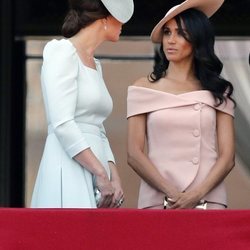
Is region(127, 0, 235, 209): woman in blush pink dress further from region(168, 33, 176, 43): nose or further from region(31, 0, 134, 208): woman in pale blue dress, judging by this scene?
region(31, 0, 134, 208): woman in pale blue dress

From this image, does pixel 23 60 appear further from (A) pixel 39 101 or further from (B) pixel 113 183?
(B) pixel 113 183

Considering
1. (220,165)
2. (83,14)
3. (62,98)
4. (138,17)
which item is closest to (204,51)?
(220,165)

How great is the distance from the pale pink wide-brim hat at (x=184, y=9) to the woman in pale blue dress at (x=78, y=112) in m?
0.32

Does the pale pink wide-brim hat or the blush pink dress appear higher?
the pale pink wide-brim hat

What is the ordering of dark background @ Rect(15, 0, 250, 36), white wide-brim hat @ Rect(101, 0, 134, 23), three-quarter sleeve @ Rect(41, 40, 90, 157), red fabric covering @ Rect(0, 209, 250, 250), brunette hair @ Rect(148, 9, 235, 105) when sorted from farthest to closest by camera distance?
dark background @ Rect(15, 0, 250, 36) < brunette hair @ Rect(148, 9, 235, 105) < white wide-brim hat @ Rect(101, 0, 134, 23) < three-quarter sleeve @ Rect(41, 40, 90, 157) < red fabric covering @ Rect(0, 209, 250, 250)

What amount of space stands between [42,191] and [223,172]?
72 centimetres

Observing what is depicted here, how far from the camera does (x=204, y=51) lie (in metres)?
4.19

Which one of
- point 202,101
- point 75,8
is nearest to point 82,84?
point 75,8

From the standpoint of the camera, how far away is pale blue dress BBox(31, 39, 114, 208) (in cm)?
371

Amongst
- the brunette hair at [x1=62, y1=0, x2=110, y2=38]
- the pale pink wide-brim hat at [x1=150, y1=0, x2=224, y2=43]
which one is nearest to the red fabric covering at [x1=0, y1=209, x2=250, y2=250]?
the brunette hair at [x1=62, y1=0, x2=110, y2=38]

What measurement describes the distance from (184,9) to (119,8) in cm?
42

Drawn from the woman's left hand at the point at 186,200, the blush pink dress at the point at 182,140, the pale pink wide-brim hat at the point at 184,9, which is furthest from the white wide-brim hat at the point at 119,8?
the woman's left hand at the point at 186,200

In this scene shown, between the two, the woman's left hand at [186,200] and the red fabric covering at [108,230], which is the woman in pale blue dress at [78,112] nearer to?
the woman's left hand at [186,200]

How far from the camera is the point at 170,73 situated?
4254 millimetres
